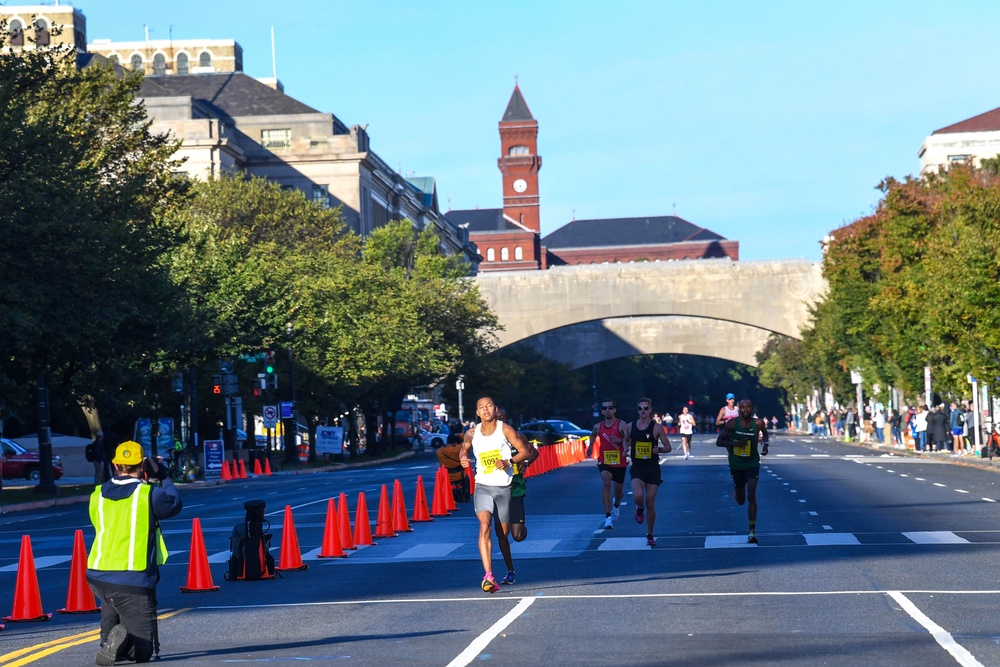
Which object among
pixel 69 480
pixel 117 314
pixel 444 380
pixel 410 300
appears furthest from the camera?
pixel 444 380

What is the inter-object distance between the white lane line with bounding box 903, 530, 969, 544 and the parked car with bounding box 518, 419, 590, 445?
45.1 metres

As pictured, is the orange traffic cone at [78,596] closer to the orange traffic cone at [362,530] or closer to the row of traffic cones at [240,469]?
the orange traffic cone at [362,530]

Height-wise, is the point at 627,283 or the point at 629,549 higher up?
the point at 627,283

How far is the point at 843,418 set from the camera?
321 ft

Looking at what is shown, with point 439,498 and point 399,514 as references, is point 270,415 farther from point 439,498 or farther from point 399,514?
point 399,514

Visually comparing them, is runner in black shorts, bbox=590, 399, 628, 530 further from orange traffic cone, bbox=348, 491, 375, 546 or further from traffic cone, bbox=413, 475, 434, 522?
traffic cone, bbox=413, 475, 434, 522

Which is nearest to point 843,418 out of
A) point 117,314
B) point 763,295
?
point 763,295

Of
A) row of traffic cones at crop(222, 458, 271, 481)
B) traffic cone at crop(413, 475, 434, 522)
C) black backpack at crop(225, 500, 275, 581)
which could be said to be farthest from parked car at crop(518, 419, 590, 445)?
black backpack at crop(225, 500, 275, 581)

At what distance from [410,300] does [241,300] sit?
22.9m

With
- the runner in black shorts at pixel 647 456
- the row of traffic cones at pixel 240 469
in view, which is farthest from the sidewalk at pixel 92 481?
the runner in black shorts at pixel 647 456

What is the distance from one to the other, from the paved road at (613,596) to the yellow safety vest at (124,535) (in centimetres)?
92

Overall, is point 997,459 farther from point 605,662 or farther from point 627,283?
point 627,283

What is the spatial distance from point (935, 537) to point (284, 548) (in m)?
7.95

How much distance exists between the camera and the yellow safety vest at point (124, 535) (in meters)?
10.5
